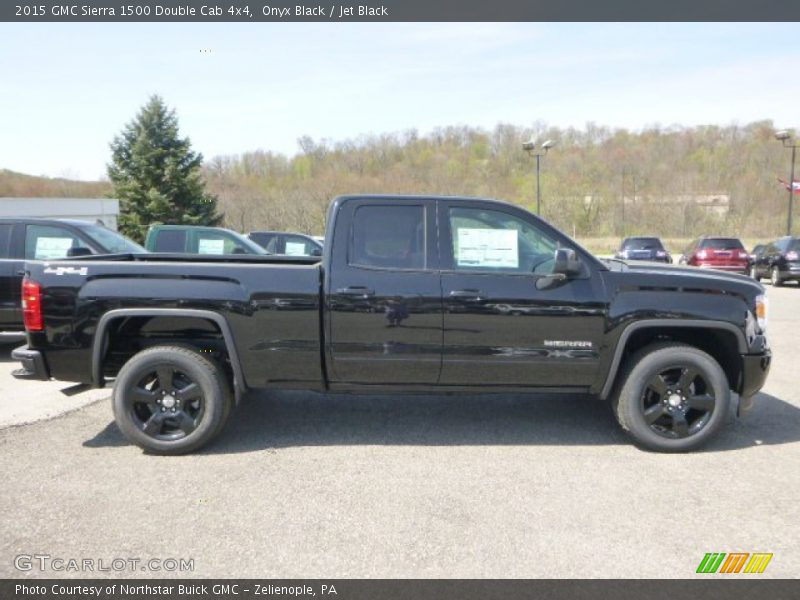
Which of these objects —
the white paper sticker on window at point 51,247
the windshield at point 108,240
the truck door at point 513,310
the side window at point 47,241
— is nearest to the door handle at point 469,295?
the truck door at point 513,310

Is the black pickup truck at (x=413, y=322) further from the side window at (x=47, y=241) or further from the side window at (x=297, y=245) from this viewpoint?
the side window at (x=297, y=245)

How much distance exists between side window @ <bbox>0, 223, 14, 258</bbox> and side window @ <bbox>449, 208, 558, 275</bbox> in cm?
639

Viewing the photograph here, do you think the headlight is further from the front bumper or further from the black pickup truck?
the front bumper

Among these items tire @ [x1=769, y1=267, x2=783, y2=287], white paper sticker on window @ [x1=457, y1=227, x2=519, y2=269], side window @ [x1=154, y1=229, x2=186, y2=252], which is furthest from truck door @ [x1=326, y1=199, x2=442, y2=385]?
tire @ [x1=769, y1=267, x2=783, y2=287]

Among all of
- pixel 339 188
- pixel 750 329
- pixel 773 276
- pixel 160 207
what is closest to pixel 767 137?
pixel 339 188

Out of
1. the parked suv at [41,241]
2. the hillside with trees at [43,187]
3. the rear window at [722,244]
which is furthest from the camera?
the hillside with trees at [43,187]

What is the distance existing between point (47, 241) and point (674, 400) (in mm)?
7758

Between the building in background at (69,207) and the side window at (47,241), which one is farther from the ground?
the building in background at (69,207)

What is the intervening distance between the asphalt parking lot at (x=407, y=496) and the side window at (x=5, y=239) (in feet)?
11.7

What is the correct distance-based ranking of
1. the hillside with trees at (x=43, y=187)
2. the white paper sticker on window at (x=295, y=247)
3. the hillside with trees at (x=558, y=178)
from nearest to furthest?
the white paper sticker on window at (x=295, y=247), the hillside with trees at (x=558, y=178), the hillside with trees at (x=43, y=187)

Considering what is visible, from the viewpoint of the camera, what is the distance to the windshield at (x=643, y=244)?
74.0 feet

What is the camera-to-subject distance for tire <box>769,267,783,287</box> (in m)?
17.4

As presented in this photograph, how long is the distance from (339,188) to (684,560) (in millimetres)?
49120

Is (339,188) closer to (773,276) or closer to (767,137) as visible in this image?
(773,276)
